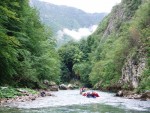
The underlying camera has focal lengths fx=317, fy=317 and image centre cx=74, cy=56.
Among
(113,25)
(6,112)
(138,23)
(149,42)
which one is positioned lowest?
(6,112)

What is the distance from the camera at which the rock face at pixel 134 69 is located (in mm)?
52312

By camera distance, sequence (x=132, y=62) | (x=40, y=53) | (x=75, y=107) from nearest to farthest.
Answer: (x=75, y=107) < (x=40, y=53) < (x=132, y=62)

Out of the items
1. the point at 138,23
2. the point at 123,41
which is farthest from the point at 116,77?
the point at 138,23

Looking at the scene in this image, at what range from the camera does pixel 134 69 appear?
55.2m

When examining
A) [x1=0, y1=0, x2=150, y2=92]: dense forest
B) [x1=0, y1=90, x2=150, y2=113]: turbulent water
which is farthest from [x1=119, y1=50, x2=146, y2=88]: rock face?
[x1=0, y1=90, x2=150, y2=113]: turbulent water

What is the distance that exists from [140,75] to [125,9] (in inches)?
2418

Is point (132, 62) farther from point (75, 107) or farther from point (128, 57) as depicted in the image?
point (75, 107)

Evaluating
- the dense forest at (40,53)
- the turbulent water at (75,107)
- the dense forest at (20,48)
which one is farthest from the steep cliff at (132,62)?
the dense forest at (20,48)

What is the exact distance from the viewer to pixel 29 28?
49.9 metres

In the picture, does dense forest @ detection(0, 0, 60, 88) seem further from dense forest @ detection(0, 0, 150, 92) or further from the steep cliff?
the steep cliff

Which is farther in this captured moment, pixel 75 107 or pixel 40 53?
pixel 40 53

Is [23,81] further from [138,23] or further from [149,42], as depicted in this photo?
[138,23]

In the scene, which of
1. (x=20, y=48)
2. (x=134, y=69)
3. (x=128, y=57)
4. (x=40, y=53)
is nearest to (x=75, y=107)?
(x=20, y=48)

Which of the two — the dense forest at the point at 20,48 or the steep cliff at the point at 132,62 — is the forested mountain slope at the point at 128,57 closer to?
the steep cliff at the point at 132,62
